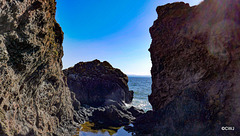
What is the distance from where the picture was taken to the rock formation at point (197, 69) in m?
15.8

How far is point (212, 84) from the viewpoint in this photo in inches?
677

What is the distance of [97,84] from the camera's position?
46469 mm

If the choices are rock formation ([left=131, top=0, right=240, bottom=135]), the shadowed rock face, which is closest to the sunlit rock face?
rock formation ([left=131, top=0, right=240, bottom=135])

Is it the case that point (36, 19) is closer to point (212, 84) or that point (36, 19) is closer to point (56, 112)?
point (56, 112)

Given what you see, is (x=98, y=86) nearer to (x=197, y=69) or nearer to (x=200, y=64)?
(x=197, y=69)

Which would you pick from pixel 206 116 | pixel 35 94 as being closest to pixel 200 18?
pixel 206 116

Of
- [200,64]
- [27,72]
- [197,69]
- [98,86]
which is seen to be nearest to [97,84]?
[98,86]

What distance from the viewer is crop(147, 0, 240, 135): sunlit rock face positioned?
1580 centimetres

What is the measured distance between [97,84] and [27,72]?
1296 inches

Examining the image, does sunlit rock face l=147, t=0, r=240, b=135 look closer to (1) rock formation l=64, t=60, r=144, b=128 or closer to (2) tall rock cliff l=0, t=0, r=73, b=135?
(1) rock formation l=64, t=60, r=144, b=128

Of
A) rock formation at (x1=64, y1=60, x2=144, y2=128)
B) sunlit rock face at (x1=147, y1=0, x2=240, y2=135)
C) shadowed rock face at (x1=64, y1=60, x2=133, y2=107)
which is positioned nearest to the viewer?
sunlit rock face at (x1=147, y1=0, x2=240, y2=135)

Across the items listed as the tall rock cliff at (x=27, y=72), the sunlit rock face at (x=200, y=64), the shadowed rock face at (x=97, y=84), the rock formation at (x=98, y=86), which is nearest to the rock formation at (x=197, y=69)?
the sunlit rock face at (x=200, y=64)

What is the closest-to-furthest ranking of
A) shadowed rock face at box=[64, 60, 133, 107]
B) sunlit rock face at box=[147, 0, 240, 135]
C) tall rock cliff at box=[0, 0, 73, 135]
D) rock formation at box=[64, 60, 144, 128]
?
tall rock cliff at box=[0, 0, 73, 135] < sunlit rock face at box=[147, 0, 240, 135] < rock formation at box=[64, 60, 144, 128] < shadowed rock face at box=[64, 60, 133, 107]

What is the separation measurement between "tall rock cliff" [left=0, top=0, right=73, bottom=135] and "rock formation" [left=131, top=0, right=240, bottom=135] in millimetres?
15589
